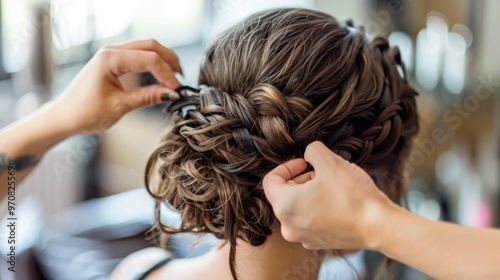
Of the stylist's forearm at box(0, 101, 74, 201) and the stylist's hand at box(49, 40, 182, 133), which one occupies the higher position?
the stylist's hand at box(49, 40, 182, 133)

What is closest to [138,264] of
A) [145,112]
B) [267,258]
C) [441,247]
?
[267,258]

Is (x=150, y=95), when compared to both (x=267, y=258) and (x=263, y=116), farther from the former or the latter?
(x=267, y=258)

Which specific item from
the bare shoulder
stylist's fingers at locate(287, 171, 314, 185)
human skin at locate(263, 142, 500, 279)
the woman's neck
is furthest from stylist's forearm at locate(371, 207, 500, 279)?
the bare shoulder

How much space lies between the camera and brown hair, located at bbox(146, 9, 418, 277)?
91 centimetres

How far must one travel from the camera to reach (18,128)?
3.48ft

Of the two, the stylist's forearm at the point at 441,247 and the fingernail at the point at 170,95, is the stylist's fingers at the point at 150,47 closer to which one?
the fingernail at the point at 170,95

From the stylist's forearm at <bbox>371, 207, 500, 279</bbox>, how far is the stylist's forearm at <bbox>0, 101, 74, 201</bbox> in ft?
2.20

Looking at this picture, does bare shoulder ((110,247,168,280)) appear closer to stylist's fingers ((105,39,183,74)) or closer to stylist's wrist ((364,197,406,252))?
stylist's fingers ((105,39,183,74))

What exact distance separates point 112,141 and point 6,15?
48.7 inches

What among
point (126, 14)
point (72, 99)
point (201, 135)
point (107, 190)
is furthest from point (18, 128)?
point (107, 190)

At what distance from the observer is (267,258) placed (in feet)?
3.40

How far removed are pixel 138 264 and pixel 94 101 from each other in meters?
0.40

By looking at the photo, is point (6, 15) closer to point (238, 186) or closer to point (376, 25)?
point (238, 186)

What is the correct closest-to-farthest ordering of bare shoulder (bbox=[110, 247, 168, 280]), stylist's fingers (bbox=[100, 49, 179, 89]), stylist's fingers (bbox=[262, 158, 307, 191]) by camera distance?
stylist's fingers (bbox=[262, 158, 307, 191]), stylist's fingers (bbox=[100, 49, 179, 89]), bare shoulder (bbox=[110, 247, 168, 280])
